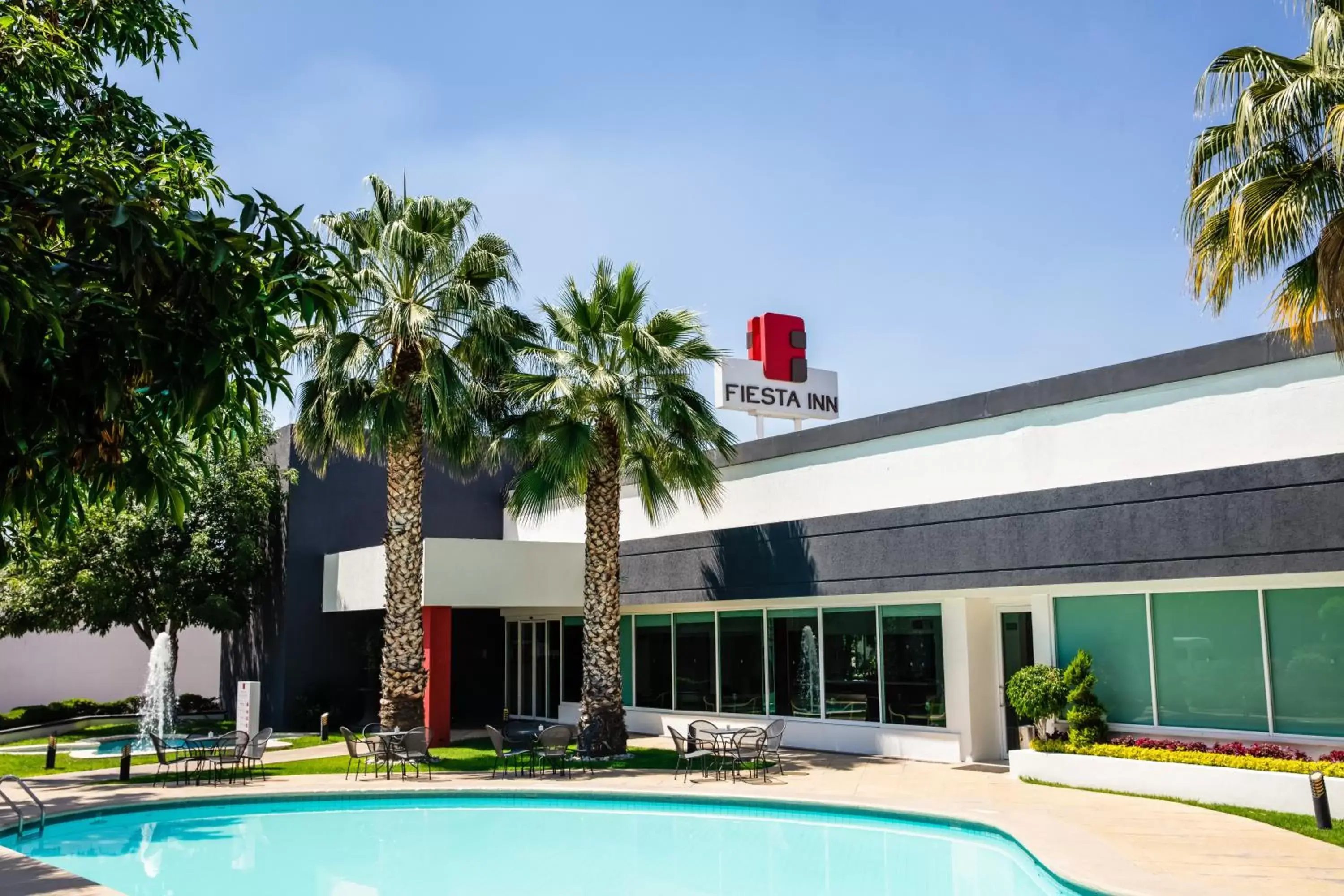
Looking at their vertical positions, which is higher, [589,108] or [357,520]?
[589,108]

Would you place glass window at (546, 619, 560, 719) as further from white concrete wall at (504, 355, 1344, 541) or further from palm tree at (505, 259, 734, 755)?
palm tree at (505, 259, 734, 755)

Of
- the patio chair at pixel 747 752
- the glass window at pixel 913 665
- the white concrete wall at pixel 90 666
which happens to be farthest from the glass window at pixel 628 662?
the white concrete wall at pixel 90 666

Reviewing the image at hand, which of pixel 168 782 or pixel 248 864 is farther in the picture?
pixel 168 782

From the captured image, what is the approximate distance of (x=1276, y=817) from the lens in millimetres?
13266

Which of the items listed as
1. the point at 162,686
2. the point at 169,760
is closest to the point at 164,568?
the point at 162,686

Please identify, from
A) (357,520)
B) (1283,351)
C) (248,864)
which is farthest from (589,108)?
(357,520)

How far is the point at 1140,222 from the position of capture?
58.7 feet

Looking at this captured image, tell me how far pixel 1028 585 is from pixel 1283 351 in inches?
188

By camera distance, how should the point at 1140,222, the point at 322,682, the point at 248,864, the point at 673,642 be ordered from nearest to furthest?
1. the point at 248,864
2. the point at 1140,222
3. the point at 673,642
4. the point at 322,682

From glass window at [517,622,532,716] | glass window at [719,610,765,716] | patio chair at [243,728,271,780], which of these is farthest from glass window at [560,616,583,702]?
patio chair at [243,728,271,780]

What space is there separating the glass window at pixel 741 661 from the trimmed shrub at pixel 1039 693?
22.6ft

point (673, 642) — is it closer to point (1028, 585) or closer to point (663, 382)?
point (663, 382)

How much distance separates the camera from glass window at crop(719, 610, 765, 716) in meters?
23.1

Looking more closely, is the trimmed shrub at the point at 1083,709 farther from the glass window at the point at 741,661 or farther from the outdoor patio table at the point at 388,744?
the outdoor patio table at the point at 388,744
